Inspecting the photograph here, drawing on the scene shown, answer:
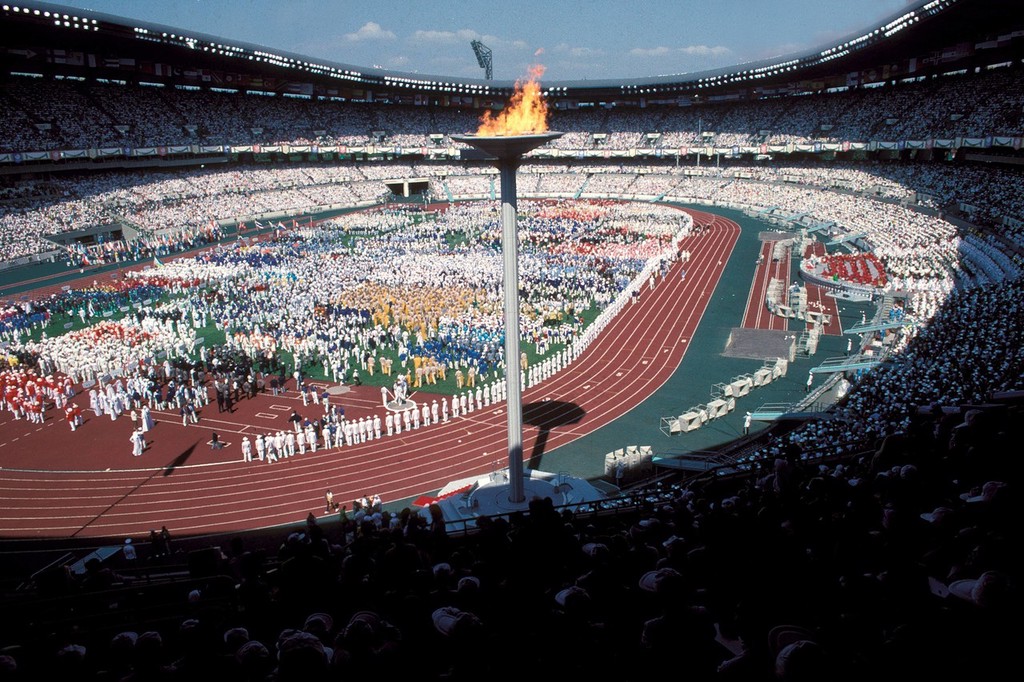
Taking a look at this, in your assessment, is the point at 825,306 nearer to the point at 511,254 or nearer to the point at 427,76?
the point at 511,254

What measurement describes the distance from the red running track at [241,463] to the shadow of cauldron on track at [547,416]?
0.06 m

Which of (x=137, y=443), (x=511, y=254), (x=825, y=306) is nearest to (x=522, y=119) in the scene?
(x=511, y=254)

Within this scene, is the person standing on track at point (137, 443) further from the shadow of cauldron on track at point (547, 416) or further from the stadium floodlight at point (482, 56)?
the stadium floodlight at point (482, 56)

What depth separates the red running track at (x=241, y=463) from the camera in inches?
573

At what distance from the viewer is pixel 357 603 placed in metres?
4.95

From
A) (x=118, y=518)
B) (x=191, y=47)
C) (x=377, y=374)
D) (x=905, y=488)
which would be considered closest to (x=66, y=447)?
(x=118, y=518)

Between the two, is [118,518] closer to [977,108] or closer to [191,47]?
[191,47]

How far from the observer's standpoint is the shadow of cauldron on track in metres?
17.8

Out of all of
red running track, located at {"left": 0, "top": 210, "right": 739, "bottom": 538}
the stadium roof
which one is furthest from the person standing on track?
the stadium roof

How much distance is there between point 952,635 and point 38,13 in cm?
5349

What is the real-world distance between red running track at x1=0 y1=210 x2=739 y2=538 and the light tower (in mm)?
3956

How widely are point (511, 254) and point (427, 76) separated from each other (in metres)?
71.6

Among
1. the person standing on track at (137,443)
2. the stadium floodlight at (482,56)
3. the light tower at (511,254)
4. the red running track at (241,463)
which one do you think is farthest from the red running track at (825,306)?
the stadium floodlight at (482,56)

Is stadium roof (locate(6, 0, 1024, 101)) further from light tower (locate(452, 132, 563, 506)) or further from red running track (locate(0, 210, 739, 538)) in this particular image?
light tower (locate(452, 132, 563, 506))
